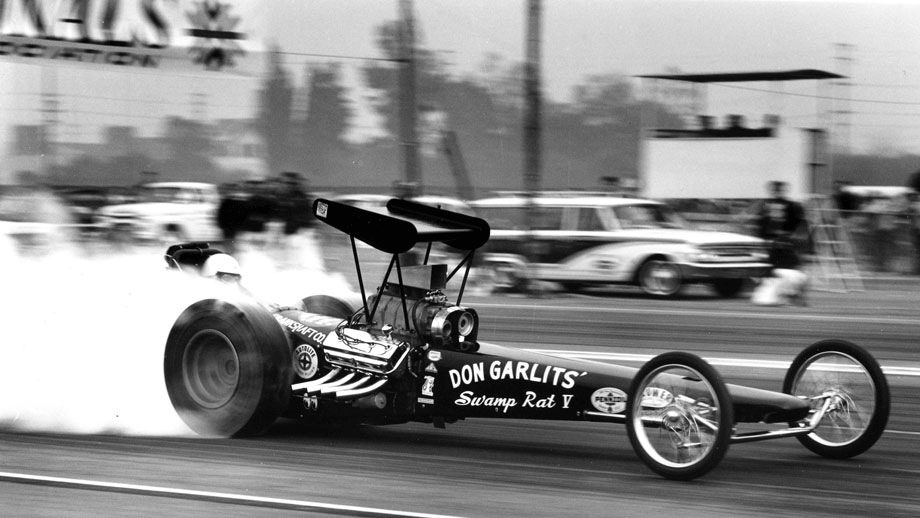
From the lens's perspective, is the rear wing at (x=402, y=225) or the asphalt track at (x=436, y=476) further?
the rear wing at (x=402, y=225)

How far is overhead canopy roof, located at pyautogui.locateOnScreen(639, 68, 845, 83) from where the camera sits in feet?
43.1

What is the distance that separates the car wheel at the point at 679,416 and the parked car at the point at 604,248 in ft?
A: 30.7

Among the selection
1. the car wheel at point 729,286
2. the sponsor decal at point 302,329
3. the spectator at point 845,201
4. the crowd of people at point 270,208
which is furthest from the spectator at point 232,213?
the spectator at point 845,201

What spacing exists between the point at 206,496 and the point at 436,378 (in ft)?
4.34

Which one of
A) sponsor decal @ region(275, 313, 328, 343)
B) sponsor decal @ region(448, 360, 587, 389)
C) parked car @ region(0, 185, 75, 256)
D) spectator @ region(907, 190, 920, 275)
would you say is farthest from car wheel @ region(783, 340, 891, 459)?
spectator @ region(907, 190, 920, 275)

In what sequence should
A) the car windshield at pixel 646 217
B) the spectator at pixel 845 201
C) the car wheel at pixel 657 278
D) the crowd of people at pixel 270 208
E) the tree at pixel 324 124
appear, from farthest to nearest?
1. the spectator at pixel 845 201
2. the car windshield at pixel 646 217
3. the car wheel at pixel 657 278
4. the tree at pixel 324 124
5. the crowd of people at pixel 270 208

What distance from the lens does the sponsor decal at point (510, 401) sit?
5.21 metres

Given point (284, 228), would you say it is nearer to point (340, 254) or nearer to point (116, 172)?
point (116, 172)

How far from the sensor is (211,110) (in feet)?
45.6

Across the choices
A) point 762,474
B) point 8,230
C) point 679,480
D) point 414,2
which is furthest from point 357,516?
point 414,2

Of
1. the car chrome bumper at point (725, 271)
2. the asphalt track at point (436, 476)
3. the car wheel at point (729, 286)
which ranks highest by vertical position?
the asphalt track at point (436, 476)

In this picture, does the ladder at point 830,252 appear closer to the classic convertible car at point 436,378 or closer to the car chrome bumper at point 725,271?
the car chrome bumper at point 725,271

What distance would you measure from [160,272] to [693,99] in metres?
9.33

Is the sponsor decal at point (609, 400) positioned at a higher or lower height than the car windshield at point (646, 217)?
higher
